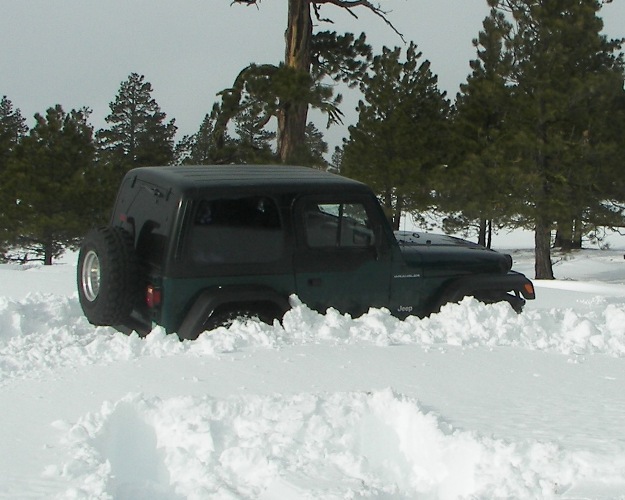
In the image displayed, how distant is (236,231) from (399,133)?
2234cm

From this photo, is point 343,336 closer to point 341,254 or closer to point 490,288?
point 341,254

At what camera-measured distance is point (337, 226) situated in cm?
691

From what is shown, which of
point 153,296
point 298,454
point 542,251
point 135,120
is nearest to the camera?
point 298,454

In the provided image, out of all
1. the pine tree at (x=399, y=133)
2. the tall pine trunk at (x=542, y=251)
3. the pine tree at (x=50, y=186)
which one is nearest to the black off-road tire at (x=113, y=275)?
the tall pine trunk at (x=542, y=251)

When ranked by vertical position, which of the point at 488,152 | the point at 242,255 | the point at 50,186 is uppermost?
the point at 488,152

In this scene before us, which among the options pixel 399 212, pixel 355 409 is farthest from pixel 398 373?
pixel 399 212

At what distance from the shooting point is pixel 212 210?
647 centimetres

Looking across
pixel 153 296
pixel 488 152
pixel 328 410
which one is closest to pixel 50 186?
pixel 488 152

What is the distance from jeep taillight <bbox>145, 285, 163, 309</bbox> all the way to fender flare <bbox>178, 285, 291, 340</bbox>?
10.4 inches

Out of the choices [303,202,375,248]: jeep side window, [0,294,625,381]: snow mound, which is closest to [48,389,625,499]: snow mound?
[0,294,625,381]: snow mound

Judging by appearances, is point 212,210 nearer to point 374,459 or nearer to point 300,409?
point 300,409

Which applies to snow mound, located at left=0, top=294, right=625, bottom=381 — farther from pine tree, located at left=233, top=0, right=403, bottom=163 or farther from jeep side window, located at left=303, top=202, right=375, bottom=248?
pine tree, located at left=233, top=0, right=403, bottom=163

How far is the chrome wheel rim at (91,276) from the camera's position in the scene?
689cm

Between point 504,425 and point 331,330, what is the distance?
2207 millimetres
